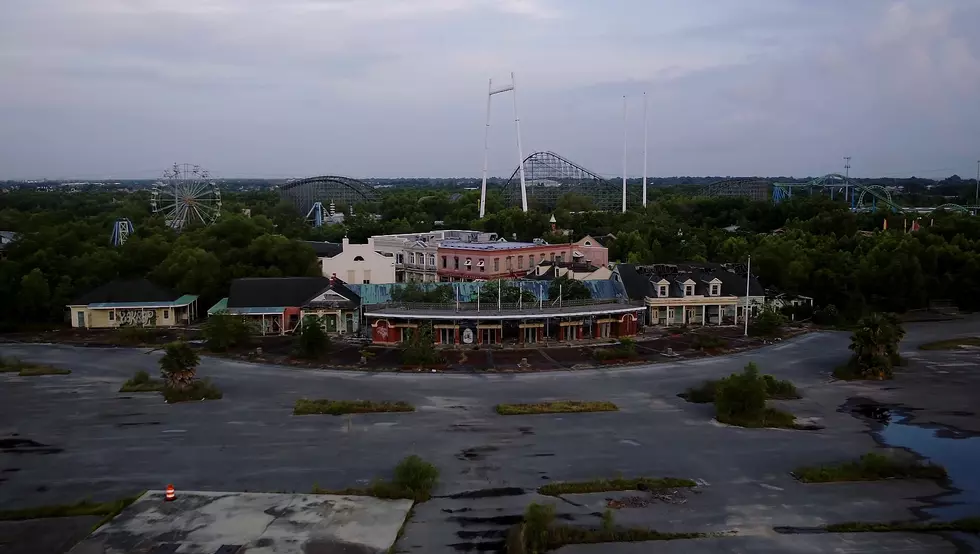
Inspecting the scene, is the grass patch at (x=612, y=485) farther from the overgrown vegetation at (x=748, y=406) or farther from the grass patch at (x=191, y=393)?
the grass patch at (x=191, y=393)

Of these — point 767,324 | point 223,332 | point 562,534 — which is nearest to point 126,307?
point 223,332

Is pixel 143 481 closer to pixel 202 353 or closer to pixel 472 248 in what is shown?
pixel 202 353

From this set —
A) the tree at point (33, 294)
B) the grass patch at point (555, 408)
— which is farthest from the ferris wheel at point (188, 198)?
the grass patch at point (555, 408)

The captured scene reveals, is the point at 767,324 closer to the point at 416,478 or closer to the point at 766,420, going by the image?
the point at 766,420

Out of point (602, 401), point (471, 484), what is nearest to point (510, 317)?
point (602, 401)

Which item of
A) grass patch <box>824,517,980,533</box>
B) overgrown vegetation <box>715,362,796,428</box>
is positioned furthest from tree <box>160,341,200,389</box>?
grass patch <box>824,517,980,533</box>

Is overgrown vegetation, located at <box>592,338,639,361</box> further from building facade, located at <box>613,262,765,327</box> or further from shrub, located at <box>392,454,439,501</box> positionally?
shrub, located at <box>392,454,439,501</box>
